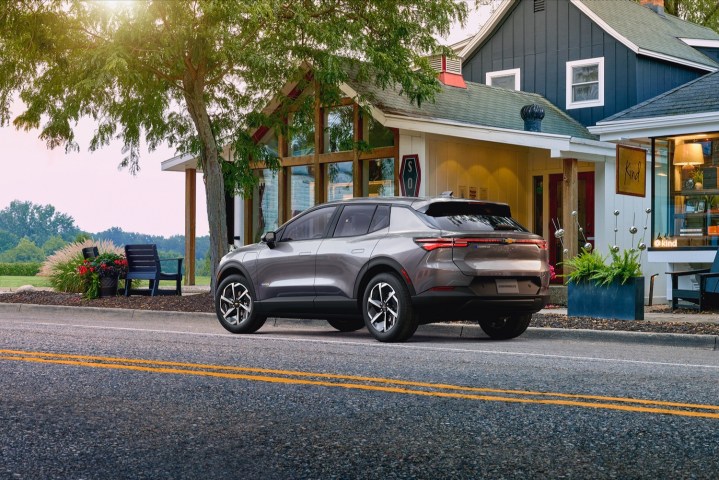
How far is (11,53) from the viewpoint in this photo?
815 inches

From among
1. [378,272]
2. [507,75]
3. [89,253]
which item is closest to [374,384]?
[378,272]

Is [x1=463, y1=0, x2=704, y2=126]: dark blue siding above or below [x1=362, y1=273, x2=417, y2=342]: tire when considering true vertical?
above

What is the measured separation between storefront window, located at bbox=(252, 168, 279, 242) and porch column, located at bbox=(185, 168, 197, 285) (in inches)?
106

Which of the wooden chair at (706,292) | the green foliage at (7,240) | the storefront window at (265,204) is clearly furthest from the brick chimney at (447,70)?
the green foliage at (7,240)

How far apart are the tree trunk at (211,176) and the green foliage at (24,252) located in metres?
55.0

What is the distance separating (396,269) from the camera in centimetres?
1159

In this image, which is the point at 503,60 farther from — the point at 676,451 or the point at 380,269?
the point at 676,451

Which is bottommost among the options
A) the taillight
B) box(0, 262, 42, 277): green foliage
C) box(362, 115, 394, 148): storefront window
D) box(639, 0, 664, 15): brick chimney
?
box(0, 262, 42, 277): green foliage

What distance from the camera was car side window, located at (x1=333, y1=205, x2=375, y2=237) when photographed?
40.9ft

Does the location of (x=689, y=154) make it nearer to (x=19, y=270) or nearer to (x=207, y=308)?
(x=207, y=308)

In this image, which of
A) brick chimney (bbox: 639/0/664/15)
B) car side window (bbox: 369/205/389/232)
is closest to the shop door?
brick chimney (bbox: 639/0/664/15)

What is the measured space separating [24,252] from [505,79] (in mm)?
56532

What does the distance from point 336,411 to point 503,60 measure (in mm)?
22224

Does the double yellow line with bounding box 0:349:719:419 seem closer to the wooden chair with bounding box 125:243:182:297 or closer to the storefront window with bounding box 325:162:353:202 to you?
the wooden chair with bounding box 125:243:182:297
